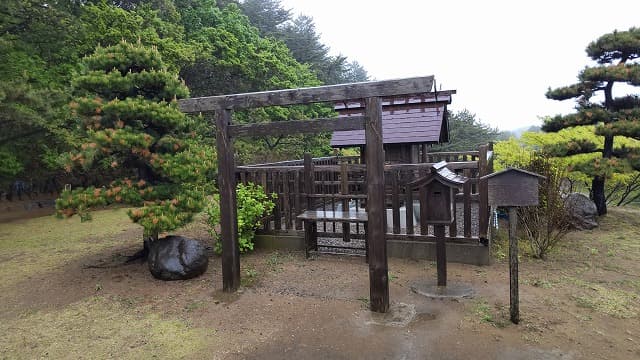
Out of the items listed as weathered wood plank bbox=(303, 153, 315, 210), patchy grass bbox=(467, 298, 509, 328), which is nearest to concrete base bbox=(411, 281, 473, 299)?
patchy grass bbox=(467, 298, 509, 328)

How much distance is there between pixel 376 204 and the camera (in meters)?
4.39

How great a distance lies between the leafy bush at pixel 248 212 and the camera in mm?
6703

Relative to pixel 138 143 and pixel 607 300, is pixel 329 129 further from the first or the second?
pixel 607 300

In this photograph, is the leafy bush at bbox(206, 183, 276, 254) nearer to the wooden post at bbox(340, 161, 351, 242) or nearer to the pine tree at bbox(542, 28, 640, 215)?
the wooden post at bbox(340, 161, 351, 242)

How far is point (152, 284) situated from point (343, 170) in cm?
363

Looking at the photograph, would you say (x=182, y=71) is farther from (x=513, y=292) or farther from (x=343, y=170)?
(x=513, y=292)

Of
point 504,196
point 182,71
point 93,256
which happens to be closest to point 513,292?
point 504,196

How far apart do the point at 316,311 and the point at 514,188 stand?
261 centimetres

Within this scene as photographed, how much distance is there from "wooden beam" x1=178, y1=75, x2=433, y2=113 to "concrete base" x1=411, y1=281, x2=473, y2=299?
8.36 ft

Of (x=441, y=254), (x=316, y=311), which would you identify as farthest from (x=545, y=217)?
(x=316, y=311)

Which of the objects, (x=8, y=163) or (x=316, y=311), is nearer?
(x=316, y=311)

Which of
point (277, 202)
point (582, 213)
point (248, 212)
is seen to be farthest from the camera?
point (582, 213)

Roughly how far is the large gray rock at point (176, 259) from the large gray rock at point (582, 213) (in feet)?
25.6

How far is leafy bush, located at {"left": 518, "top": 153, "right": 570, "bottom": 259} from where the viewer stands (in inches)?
251
